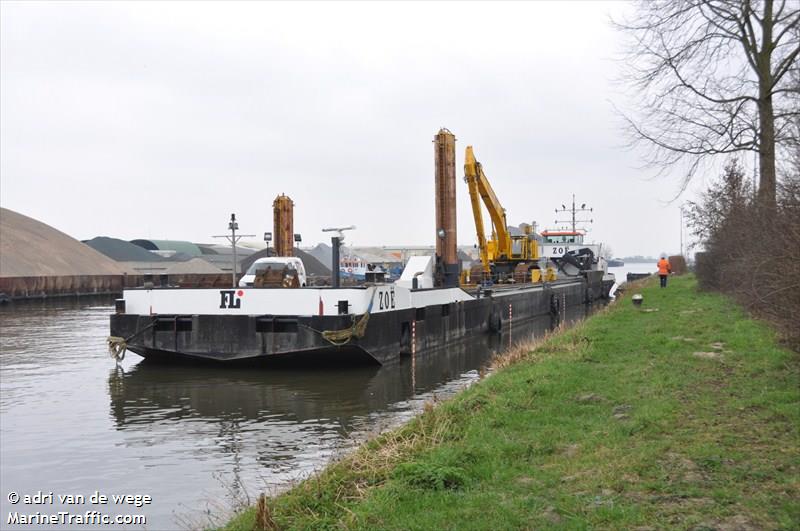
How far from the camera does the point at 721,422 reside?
7469 millimetres

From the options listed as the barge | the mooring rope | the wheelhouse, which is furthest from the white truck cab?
the wheelhouse

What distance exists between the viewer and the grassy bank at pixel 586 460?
5.22 m

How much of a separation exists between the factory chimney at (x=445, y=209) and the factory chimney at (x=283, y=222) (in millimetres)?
8892

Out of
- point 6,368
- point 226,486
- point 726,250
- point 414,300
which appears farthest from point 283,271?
point 726,250

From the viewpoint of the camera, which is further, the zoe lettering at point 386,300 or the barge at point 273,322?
the zoe lettering at point 386,300

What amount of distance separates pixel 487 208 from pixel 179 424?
28069 millimetres

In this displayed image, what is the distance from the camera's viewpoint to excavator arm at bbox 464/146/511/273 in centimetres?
3647

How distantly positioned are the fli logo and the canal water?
167 centimetres

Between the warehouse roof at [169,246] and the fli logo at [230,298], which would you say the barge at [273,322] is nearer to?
the fli logo at [230,298]

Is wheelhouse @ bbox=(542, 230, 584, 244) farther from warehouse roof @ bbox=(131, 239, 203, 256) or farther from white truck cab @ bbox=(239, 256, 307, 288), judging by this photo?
warehouse roof @ bbox=(131, 239, 203, 256)

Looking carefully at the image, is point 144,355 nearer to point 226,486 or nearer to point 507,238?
point 226,486

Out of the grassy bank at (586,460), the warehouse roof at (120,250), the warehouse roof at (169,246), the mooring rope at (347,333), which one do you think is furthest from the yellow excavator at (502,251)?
the warehouse roof at (169,246)

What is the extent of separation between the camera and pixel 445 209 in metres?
27.0

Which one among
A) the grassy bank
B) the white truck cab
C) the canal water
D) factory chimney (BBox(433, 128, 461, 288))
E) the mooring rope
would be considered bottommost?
the canal water
